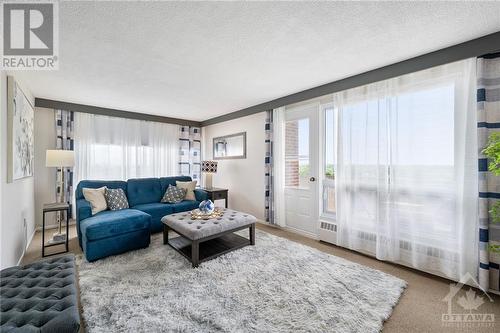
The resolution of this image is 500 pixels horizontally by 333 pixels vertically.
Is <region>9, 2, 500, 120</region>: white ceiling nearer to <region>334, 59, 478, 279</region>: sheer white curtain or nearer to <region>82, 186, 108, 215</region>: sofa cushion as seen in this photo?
<region>334, 59, 478, 279</region>: sheer white curtain

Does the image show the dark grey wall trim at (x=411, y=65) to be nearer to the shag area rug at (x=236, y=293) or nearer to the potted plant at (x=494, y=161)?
the potted plant at (x=494, y=161)

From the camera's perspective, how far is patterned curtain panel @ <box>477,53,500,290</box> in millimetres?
1960

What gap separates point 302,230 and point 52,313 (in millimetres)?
3255

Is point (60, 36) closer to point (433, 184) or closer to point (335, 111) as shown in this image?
point (335, 111)

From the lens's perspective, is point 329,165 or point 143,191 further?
point 143,191

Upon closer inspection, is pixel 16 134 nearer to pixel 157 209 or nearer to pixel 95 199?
pixel 95 199

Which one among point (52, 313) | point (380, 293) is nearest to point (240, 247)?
point (380, 293)

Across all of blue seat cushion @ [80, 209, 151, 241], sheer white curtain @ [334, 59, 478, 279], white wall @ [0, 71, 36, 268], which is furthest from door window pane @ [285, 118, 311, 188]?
white wall @ [0, 71, 36, 268]

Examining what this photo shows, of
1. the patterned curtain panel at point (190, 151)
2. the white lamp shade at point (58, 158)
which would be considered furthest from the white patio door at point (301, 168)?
the white lamp shade at point (58, 158)

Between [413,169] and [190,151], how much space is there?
4.74m

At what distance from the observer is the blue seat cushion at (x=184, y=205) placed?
12.4 ft

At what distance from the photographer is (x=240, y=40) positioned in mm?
2027

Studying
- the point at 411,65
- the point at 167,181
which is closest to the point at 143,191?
the point at 167,181

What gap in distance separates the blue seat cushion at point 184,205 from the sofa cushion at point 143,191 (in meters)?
0.49
